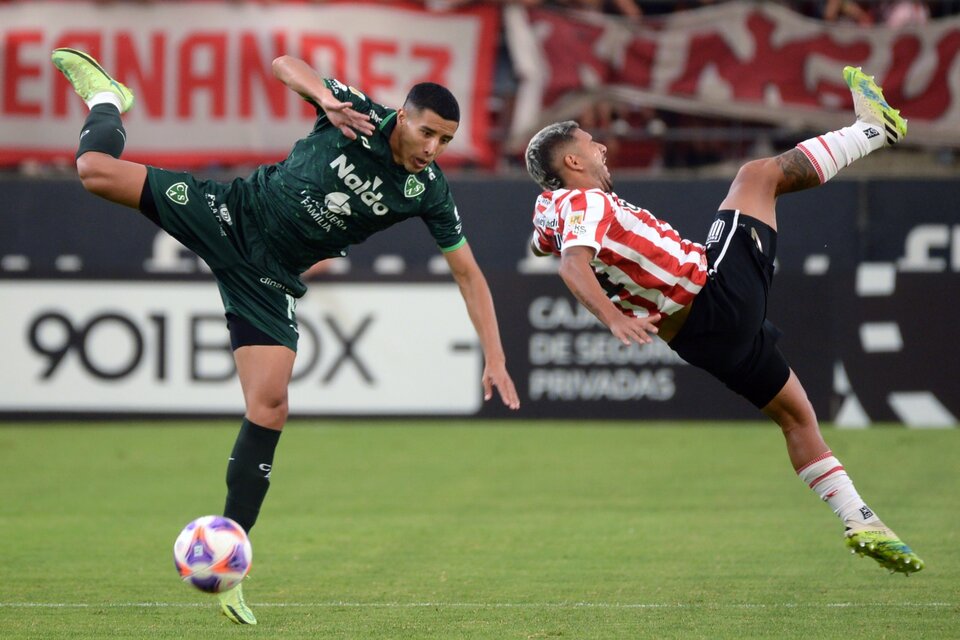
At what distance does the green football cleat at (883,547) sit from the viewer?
5918 millimetres

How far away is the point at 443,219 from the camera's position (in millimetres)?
6203

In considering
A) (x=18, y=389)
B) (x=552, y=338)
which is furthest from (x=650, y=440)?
(x=18, y=389)

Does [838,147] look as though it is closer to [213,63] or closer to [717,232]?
[717,232]

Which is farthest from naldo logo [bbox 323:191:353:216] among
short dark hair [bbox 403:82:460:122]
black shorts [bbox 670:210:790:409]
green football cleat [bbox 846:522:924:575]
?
green football cleat [bbox 846:522:924:575]

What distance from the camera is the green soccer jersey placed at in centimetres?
600

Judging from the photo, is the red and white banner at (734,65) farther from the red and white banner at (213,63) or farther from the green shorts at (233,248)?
the green shorts at (233,248)

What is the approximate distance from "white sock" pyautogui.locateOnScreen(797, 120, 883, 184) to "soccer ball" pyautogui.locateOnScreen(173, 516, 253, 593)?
308 centimetres

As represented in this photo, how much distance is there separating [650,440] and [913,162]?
5012 millimetres

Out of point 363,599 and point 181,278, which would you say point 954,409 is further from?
point 363,599

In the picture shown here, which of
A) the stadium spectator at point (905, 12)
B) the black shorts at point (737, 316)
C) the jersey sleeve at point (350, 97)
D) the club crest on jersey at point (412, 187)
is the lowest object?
the black shorts at point (737, 316)

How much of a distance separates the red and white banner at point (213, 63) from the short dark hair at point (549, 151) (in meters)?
8.64

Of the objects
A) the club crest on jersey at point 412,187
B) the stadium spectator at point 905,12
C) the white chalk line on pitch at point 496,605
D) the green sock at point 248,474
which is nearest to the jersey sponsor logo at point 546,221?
the club crest on jersey at point 412,187

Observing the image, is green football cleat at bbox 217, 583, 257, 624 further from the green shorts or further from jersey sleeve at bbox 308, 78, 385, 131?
jersey sleeve at bbox 308, 78, 385, 131

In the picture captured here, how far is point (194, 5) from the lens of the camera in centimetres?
1505
